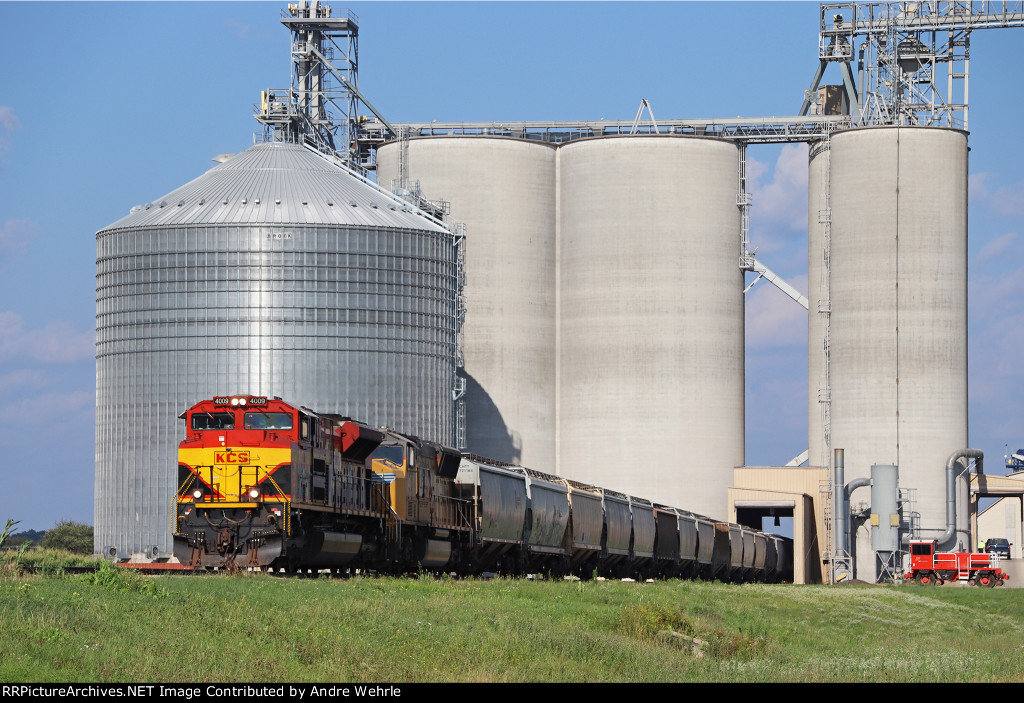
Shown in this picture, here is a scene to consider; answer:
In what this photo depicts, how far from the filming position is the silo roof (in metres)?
71.8

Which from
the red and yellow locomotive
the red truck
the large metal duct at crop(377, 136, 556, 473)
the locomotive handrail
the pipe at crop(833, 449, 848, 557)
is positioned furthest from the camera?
the large metal duct at crop(377, 136, 556, 473)

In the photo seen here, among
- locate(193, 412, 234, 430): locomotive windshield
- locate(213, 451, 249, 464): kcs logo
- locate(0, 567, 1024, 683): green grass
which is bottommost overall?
locate(0, 567, 1024, 683): green grass

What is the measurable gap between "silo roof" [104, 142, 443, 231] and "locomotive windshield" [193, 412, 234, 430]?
130 feet

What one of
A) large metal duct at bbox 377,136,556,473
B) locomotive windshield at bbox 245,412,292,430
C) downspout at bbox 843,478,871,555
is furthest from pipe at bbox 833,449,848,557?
locomotive windshield at bbox 245,412,292,430

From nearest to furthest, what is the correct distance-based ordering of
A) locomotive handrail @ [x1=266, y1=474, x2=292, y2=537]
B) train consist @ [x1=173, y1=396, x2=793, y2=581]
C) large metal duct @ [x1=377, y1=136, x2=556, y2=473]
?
locomotive handrail @ [x1=266, y1=474, x2=292, y2=537] < train consist @ [x1=173, y1=396, x2=793, y2=581] < large metal duct @ [x1=377, y1=136, x2=556, y2=473]

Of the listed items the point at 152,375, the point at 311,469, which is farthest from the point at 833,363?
the point at 311,469

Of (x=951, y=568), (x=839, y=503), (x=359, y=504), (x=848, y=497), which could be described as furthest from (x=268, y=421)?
(x=848, y=497)

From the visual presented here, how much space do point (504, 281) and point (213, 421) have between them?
5464 centimetres

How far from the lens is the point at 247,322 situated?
230 ft

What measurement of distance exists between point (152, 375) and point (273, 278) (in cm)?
784

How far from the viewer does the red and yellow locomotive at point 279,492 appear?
3092 cm

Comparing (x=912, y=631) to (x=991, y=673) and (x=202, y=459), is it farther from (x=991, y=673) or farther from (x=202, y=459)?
(x=202, y=459)

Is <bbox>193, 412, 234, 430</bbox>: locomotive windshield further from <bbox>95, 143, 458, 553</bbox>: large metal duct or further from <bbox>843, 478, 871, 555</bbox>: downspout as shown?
<bbox>843, 478, 871, 555</bbox>: downspout

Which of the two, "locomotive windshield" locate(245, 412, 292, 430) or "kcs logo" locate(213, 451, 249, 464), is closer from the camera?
"kcs logo" locate(213, 451, 249, 464)
